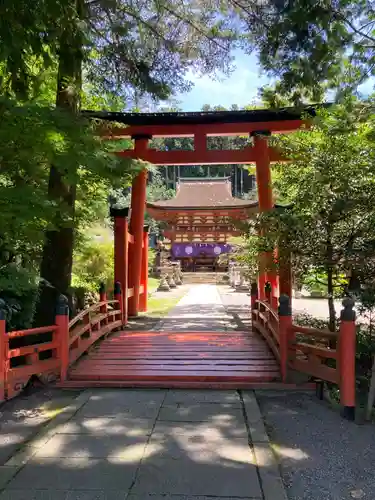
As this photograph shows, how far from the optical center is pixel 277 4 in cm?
487

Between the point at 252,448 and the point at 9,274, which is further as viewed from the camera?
the point at 9,274

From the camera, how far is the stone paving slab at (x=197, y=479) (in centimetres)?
281

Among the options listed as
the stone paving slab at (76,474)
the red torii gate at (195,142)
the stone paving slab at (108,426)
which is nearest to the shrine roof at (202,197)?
the red torii gate at (195,142)

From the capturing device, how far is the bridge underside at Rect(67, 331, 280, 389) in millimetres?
5395

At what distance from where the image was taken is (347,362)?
14.3 ft

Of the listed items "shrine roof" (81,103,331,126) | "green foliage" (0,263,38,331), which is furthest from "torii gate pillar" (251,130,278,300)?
"green foliage" (0,263,38,331)

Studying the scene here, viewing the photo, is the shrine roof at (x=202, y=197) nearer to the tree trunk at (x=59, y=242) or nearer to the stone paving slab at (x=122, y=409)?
the tree trunk at (x=59, y=242)

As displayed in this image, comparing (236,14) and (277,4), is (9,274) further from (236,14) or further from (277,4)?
(236,14)

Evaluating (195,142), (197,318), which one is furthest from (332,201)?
(197,318)

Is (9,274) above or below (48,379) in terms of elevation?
above

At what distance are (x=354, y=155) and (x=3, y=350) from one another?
483 cm

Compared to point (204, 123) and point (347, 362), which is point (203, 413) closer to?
point (347, 362)

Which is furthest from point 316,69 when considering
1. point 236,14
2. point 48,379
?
point 48,379

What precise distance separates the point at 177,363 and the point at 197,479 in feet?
10.2
